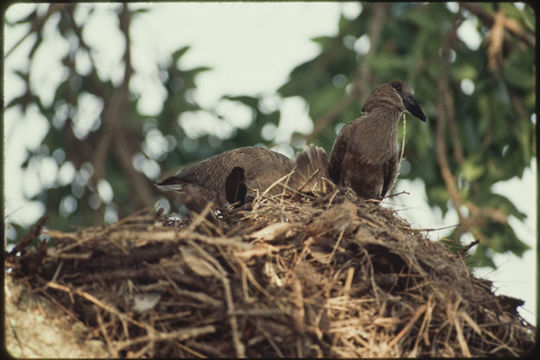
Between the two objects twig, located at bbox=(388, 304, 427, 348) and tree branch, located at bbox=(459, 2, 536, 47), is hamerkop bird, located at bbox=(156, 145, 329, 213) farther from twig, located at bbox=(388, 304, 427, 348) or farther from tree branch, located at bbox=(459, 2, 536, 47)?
tree branch, located at bbox=(459, 2, 536, 47)

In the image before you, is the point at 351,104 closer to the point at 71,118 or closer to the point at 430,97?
the point at 430,97

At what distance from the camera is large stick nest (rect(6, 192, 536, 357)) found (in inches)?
124

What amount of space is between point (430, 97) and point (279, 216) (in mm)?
4066

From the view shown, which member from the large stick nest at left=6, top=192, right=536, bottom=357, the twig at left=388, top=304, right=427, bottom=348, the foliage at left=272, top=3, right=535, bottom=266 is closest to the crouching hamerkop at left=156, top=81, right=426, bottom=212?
the foliage at left=272, top=3, right=535, bottom=266

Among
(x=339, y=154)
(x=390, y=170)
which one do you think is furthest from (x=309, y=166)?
(x=390, y=170)

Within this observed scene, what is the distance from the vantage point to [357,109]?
7555 millimetres

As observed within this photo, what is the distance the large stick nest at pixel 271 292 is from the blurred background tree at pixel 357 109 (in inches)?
113

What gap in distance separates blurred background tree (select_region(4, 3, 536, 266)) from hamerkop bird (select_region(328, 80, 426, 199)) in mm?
1000

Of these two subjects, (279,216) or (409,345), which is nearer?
(409,345)

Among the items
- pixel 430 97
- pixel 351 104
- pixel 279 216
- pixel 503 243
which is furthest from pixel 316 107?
pixel 279 216

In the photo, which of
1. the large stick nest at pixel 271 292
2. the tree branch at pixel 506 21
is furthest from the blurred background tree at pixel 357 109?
the large stick nest at pixel 271 292

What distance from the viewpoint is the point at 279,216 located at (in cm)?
414

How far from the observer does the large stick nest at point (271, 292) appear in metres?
3.16

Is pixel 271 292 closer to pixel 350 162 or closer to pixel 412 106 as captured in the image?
pixel 350 162
